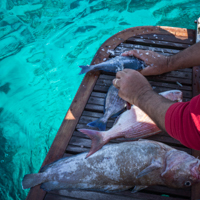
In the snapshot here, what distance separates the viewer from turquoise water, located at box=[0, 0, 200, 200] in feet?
12.6

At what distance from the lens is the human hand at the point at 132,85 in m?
1.79

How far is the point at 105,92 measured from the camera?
2758 mm

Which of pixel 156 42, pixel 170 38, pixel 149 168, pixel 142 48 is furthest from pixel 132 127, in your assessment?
pixel 170 38

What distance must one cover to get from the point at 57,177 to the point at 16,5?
6.24m

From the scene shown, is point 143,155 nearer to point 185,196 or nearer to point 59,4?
point 185,196

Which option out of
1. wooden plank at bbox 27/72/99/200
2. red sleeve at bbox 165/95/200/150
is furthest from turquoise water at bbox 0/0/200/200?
red sleeve at bbox 165/95/200/150

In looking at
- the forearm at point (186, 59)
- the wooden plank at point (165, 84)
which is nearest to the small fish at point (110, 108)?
the wooden plank at point (165, 84)

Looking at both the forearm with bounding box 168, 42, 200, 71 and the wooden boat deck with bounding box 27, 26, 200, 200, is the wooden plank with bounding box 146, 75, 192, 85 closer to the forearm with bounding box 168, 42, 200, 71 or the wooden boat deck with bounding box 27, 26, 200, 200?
the wooden boat deck with bounding box 27, 26, 200, 200

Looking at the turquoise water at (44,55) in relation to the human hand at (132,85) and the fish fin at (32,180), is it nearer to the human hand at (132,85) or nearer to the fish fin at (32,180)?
the fish fin at (32,180)

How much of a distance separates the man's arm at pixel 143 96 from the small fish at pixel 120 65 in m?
0.73

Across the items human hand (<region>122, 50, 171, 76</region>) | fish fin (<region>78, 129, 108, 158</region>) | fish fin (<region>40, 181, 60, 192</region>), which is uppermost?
human hand (<region>122, 50, 171, 76</region>)

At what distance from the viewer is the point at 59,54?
206 inches

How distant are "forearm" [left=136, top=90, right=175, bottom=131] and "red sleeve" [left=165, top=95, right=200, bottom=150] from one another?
101mm

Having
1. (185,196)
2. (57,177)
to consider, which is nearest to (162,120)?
(185,196)
